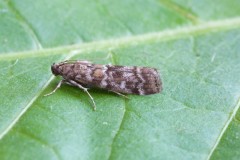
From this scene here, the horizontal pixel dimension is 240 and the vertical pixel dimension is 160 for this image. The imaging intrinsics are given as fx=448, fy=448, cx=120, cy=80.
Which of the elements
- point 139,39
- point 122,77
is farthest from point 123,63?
point 139,39

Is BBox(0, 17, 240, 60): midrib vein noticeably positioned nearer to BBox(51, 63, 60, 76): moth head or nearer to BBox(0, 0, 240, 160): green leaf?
BBox(0, 0, 240, 160): green leaf

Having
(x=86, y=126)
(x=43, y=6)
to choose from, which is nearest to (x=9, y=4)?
(x=43, y=6)

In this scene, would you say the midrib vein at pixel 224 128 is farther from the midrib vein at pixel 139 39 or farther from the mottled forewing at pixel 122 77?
the midrib vein at pixel 139 39

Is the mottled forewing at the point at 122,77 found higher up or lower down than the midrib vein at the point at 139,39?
lower down

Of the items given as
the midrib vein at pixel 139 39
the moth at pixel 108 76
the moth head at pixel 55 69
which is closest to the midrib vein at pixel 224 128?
the moth at pixel 108 76

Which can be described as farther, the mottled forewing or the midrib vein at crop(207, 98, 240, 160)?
the mottled forewing

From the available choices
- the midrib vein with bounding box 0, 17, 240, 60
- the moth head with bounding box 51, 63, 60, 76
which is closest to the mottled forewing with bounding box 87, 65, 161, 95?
the midrib vein with bounding box 0, 17, 240, 60

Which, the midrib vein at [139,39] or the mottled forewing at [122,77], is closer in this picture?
the mottled forewing at [122,77]

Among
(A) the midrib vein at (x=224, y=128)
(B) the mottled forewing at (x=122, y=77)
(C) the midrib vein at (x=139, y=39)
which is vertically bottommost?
(A) the midrib vein at (x=224, y=128)
